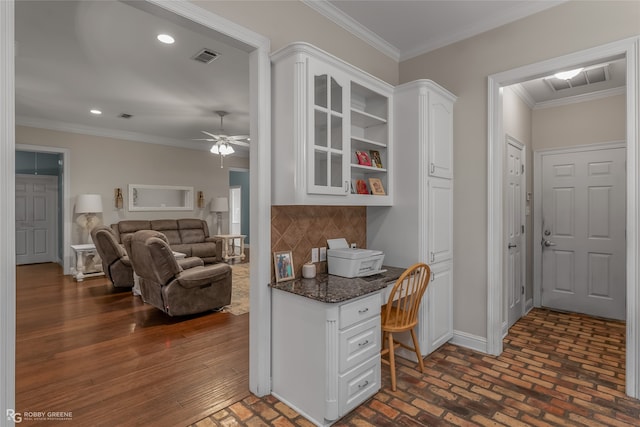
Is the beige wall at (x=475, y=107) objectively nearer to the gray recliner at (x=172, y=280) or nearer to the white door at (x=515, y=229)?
the white door at (x=515, y=229)

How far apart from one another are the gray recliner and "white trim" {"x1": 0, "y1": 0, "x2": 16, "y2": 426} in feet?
7.24

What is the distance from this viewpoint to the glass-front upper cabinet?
216 centimetres

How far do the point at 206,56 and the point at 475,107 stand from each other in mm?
2770

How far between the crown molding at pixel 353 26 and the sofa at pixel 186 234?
5.44m

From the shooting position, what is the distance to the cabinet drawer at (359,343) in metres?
1.99

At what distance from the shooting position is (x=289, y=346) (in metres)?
2.17

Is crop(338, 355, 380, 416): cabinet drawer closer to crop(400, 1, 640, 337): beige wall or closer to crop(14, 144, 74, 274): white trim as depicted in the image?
crop(400, 1, 640, 337): beige wall

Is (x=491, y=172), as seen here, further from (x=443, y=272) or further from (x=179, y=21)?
(x=179, y=21)

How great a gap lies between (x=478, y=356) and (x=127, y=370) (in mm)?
2972

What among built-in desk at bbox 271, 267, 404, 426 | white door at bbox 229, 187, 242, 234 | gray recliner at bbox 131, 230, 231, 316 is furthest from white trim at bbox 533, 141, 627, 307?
white door at bbox 229, 187, 242, 234

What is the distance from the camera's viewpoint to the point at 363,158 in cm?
272

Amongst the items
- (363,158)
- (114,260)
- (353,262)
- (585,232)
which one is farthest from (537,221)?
(114,260)

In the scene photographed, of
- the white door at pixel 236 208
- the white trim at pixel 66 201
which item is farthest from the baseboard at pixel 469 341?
the white door at pixel 236 208

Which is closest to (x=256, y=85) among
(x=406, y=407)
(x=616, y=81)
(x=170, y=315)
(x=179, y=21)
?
(x=179, y=21)
